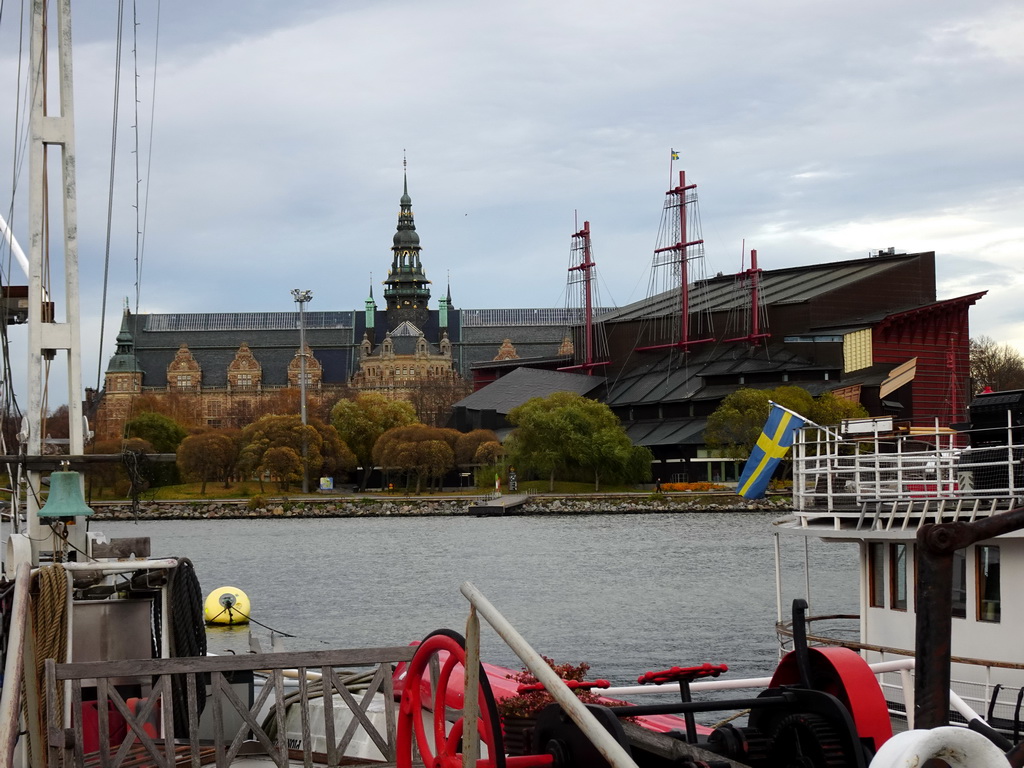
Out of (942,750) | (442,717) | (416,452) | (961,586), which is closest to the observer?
(942,750)

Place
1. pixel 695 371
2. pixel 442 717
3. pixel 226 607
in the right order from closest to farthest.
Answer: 1. pixel 442 717
2. pixel 226 607
3. pixel 695 371

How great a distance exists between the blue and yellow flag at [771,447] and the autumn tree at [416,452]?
9573 centimetres

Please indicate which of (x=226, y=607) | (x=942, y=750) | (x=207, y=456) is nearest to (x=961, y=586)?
(x=942, y=750)

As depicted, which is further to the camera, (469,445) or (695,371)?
(469,445)

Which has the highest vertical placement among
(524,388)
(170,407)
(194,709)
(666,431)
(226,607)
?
(524,388)

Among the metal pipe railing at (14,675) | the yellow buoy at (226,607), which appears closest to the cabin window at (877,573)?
the metal pipe railing at (14,675)

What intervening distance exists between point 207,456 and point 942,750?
388 feet

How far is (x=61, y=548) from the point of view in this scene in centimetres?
1434

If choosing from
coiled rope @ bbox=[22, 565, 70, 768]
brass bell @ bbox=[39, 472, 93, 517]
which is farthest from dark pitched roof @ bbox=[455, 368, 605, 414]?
coiled rope @ bbox=[22, 565, 70, 768]

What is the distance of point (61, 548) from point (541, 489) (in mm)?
96378

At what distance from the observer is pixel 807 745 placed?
5.65 metres

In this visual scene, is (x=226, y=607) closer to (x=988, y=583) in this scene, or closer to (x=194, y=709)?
(x=988, y=583)

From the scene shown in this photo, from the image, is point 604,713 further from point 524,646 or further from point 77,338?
point 77,338

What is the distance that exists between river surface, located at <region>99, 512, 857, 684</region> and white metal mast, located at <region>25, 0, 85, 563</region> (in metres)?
15.8
